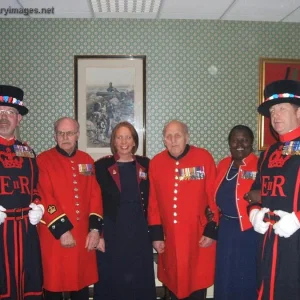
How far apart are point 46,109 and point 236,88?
2.13m

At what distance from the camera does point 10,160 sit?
2422 mm

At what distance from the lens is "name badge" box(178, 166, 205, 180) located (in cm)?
270

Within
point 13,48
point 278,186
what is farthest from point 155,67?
point 278,186

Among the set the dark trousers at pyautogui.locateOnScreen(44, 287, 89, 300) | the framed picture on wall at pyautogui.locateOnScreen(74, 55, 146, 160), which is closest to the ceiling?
the framed picture on wall at pyautogui.locateOnScreen(74, 55, 146, 160)

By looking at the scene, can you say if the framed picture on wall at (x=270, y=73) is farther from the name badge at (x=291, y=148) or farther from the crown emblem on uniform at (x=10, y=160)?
the crown emblem on uniform at (x=10, y=160)

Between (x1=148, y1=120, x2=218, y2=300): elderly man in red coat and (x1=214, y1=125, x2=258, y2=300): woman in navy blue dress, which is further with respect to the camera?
(x1=148, y1=120, x2=218, y2=300): elderly man in red coat

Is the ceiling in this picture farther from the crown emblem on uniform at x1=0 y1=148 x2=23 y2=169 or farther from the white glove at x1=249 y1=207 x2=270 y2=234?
the white glove at x1=249 y1=207 x2=270 y2=234

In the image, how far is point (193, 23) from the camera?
4156mm

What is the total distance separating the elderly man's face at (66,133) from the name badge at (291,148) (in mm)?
Answer: 1449

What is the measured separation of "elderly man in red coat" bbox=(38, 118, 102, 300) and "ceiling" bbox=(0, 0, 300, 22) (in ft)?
5.41

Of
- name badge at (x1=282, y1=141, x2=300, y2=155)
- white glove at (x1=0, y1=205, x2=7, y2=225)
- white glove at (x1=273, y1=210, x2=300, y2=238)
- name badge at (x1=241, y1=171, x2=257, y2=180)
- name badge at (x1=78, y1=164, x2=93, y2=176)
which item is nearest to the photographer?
white glove at (x1=273, y1=210, x2=300, y2=238)

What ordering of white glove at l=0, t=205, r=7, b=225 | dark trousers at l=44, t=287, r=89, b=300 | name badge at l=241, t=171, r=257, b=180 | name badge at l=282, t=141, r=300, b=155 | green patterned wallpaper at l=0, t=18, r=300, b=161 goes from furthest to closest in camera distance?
green patterned wallpaper at l=0, t=18, r=300, b=161 < dark trousers at l=44, t=287, r=89, b=300 < name badge at l=241, t=171, r=257, b=180 < white glove at l=0, t=205, r=7, b=225 < name badge at l=282, t=141, r=300, b=155

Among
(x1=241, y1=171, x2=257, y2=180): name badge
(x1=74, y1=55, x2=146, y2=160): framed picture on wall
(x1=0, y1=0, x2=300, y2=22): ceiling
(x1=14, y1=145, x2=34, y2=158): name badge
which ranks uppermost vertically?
(x1=0, y1=0, x2=300, y2=22): ceiling

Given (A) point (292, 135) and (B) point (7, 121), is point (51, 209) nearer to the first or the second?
(B) point (7, 121)
